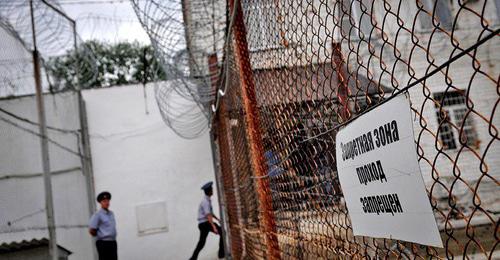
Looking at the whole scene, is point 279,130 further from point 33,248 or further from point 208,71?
point 33,248

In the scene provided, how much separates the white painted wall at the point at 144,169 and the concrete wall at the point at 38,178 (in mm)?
634

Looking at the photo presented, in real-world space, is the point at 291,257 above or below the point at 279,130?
below

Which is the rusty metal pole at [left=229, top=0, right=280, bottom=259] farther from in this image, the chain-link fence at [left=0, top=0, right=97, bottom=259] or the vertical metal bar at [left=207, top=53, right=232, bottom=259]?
the chain-link fence at [left=0, top=0, right=97, bottom=259]

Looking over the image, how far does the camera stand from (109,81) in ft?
78.9

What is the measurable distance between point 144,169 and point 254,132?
7321 mm

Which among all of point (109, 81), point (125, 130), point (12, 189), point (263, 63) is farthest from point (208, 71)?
point (109, 81)

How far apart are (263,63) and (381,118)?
144 cm

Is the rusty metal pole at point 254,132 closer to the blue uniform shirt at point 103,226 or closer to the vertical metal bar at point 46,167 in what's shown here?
the vertical metal bar at point 46,167

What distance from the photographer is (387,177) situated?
3.30ft

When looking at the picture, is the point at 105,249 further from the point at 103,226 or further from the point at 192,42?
the point at 192,42

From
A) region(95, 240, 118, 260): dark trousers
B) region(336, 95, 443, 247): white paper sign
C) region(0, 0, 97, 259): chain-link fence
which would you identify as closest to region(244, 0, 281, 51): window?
region(336, 95, 443, 247): white paper sign

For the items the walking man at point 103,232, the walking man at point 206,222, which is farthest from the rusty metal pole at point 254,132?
the walking man at point 206,222

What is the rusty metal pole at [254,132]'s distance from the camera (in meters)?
2.48

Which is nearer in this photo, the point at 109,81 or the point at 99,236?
the point at 99,236
